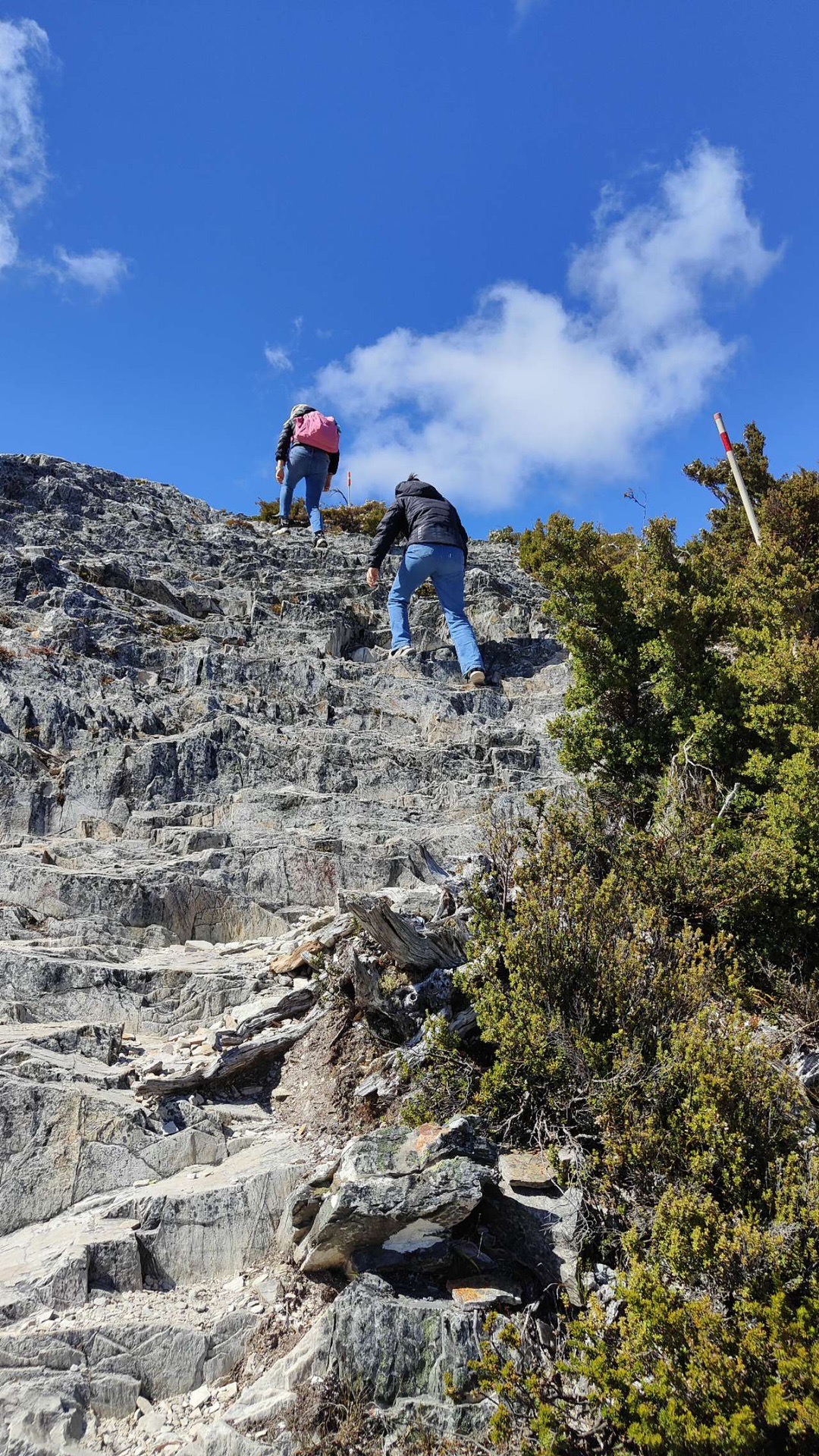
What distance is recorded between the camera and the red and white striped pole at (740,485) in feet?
50.6

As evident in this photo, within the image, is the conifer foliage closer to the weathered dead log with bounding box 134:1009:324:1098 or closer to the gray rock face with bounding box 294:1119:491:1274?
the gray rock face with bounding box 294:1119:491:1274

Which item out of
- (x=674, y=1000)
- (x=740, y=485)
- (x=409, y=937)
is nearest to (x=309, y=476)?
(x=740, y=485)

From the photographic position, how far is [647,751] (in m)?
9.95

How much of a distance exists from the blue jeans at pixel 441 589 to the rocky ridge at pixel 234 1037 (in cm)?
87

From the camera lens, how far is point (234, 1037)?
7090 mm

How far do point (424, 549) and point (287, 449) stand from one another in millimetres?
9026

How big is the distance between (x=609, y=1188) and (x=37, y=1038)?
472cm

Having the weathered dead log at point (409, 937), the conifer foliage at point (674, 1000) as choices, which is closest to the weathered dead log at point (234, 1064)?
the weathered dead log at point (409, 937)

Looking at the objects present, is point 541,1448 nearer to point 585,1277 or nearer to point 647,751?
point 585,1277

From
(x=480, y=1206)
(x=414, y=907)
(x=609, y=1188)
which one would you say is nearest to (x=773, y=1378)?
(x=609, y=1188)

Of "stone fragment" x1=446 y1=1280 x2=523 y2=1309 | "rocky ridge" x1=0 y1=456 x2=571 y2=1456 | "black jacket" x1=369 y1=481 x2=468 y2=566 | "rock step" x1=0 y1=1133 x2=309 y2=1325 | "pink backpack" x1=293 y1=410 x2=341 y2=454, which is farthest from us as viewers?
"pink backpack" x1=293 y1=410 x2=341 y2=454

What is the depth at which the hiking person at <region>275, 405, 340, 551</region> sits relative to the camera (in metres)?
20.8

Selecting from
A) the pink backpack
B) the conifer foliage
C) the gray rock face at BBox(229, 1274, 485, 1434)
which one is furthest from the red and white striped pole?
the gray rock face at BBox(229, 1274, 485, 1434)

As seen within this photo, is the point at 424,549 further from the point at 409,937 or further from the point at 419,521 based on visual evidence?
the point at 409,937
